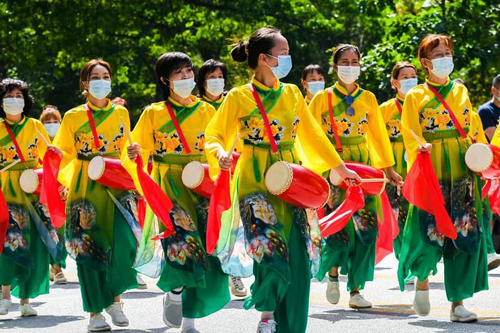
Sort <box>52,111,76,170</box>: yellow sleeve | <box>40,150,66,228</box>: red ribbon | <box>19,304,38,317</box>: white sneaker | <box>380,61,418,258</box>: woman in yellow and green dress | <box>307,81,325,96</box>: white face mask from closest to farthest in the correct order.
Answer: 1. <box>52,111,76,170</box>: yellow sleeve
2. <box>40,150,66,228</box>: red ribbon
3. <box>19,304,38,317</box>: white sneaker
4. <box>380,61,418,258</box>: woman in yellow and green dress
5. <box>307,81,325,96</box>: white face mask

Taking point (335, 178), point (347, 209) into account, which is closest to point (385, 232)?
point (335, 178)

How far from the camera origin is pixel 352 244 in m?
9.47

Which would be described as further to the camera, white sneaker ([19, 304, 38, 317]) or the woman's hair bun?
white sneaker ([19, 304, 38, 317])

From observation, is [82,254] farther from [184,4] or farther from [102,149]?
[184,4]

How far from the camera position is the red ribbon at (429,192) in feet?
26.2

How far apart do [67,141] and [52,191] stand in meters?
0.63

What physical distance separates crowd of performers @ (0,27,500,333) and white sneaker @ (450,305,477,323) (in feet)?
0.05

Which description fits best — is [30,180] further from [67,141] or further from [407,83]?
[407,83]

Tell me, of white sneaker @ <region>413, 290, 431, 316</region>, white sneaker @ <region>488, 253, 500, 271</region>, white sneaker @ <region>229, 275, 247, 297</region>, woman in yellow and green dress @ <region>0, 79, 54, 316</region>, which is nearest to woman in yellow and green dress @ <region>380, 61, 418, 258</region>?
white sneaker @ <region>488, 253, 500, 271</region>

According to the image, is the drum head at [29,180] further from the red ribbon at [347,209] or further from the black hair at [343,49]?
the red ribbon at [347,209]

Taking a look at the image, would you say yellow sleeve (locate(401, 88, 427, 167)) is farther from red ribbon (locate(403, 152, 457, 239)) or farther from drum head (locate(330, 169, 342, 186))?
drum head (locate(330, 169, 342, 186))

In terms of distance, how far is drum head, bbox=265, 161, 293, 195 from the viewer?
643 cm

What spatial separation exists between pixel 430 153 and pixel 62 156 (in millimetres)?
2752

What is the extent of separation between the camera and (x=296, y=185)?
6453mm
